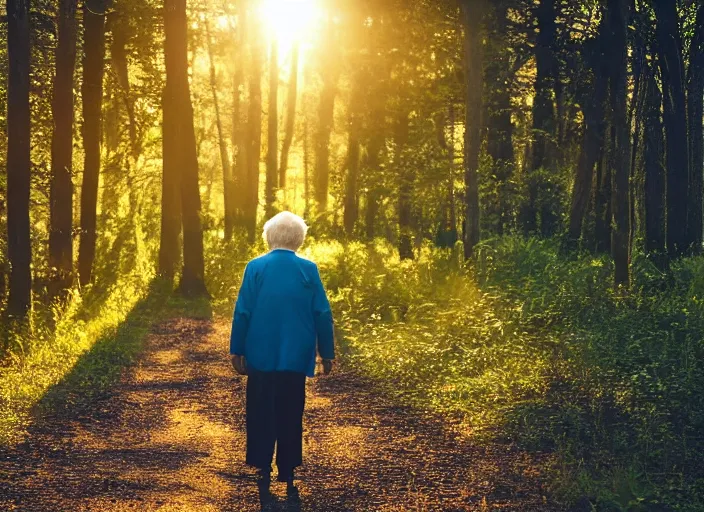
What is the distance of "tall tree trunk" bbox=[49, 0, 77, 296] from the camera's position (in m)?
17.5

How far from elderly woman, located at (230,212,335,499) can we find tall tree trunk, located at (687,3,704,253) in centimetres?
1659

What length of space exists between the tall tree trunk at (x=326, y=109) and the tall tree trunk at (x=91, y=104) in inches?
578

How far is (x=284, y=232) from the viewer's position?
665 centimetres

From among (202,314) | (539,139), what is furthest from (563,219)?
(202,314)

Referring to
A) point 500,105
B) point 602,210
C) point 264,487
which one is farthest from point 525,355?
point 500,105

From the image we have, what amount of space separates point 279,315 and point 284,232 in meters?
0.59

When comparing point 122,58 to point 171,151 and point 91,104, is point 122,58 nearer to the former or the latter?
point 171,151

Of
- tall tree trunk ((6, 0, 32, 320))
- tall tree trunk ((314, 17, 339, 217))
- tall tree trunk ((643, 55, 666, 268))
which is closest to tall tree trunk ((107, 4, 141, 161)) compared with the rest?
tall tree trunk ((6, 0, 32, 320))

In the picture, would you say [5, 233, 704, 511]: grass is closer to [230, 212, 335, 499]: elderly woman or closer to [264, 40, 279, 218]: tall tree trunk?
[230, 212, 335, 499]: elderly woman

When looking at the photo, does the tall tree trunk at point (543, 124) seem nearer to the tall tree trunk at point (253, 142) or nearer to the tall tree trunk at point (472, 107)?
the tall tree trunk at point (472, 107)

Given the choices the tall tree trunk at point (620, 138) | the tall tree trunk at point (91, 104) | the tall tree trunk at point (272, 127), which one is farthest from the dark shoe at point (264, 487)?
the tall tree trunk at point (272, 127)

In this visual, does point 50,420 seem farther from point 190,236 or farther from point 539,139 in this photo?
point 539,139

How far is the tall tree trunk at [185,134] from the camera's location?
757 inches

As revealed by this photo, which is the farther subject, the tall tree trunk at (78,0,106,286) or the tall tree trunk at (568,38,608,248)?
the tall tree trunk at (78,0,106,286)
